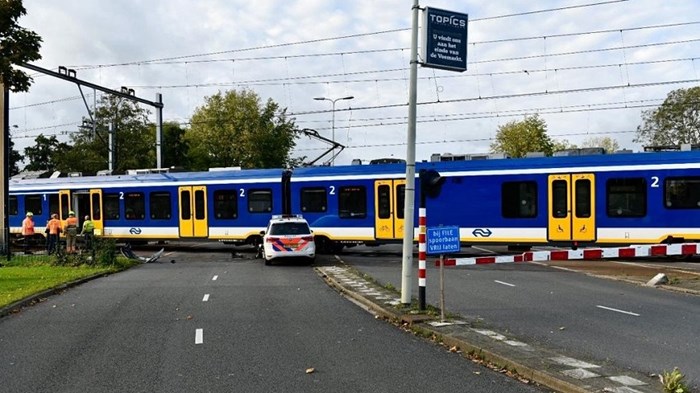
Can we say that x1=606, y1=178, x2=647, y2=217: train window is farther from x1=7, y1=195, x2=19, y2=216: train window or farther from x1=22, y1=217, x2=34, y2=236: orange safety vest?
x1=7, y1=195, x2=19, y2=216: train window

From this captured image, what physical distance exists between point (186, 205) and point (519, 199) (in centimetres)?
1381

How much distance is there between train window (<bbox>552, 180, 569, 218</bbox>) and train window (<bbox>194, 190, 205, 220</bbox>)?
1407 centimetres

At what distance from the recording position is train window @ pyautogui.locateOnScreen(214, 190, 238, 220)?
2681 centimetres

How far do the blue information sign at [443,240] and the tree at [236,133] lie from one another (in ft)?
149

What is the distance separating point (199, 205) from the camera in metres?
27.5

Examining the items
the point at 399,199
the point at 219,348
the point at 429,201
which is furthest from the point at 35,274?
the point at 429,201

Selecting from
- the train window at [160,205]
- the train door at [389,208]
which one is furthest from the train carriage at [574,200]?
the train window at [160,205]

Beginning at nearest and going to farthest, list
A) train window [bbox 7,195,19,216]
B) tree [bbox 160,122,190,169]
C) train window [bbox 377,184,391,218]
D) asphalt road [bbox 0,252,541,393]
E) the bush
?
the bush, asphalt road [bbox 0,252,541,393], train window [bbox 377,184,391,218], train window [bbox 7,195,19,216], tree [bbox 160,122,190,169]

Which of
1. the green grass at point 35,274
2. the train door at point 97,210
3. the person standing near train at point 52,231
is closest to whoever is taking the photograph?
the green grass at point 35,274

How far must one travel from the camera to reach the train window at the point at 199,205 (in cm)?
2747

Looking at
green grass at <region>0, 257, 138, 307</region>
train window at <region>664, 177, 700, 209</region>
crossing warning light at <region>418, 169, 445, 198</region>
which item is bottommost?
green grass at <region>0, 257, 138, 307</region>

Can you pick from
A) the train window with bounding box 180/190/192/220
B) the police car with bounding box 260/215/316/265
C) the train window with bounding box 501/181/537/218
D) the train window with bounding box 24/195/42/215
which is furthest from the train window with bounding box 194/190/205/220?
the train window with bounding box 501/181/537/218

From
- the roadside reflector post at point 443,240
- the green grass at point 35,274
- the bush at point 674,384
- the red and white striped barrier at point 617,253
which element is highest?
the roadside reflector post at point 443,240

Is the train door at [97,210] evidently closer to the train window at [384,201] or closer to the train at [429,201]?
the train at [429,201]
